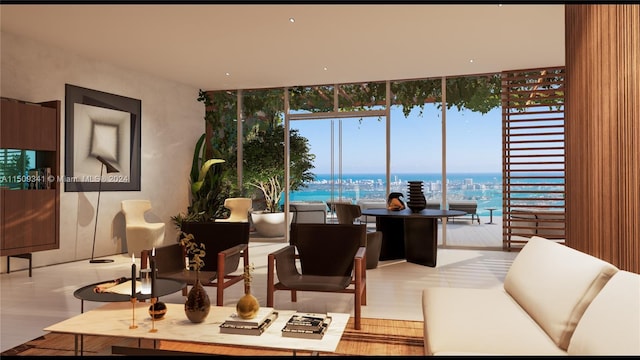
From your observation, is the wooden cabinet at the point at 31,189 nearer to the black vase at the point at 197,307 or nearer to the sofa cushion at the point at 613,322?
the black vase at the point at 197,307

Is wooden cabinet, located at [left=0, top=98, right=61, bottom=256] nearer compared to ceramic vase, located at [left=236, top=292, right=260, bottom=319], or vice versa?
ceramic vase, located at [left=236, top=292, right=260, bottom=319]

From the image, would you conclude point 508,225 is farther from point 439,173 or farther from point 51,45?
point 51,45

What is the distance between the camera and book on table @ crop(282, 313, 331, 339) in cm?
247

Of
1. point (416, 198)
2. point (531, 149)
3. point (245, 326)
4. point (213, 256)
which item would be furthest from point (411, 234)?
point (245, 326)

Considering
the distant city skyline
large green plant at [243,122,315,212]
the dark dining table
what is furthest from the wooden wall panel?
large green plant at [243,122,315,212]

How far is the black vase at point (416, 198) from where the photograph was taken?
654 cm

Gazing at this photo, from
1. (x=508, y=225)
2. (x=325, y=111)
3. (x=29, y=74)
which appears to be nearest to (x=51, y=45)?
(x=29, y=74)

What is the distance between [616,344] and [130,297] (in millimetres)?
2643

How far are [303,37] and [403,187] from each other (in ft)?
12.3

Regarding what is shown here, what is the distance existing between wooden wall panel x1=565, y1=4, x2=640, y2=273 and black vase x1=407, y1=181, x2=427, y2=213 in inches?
105

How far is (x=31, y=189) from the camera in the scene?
5762mm

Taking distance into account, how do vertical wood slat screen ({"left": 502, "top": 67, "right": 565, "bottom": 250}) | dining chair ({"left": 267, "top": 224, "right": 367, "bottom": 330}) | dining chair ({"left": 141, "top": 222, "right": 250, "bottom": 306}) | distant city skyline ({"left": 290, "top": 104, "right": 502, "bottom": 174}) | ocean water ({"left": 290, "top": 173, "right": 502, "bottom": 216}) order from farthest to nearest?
1. ocean water ({"left": 290, "top": 173, "right": 502, "bottom": 216})
2. distant city skyline ({"left": 290, "top": 104, "right": 502, "bottom": 174})
3. vertical wood slat screen ({"left": 502, "top": 67, "right": 565, "bottom": 250})
4. dining chair ({"left": 267, "top": 224, "right": 367, "bottom": 330})
5. dining chair ({"left": 141, "top": 222, "right": 250, "bottom": 306})

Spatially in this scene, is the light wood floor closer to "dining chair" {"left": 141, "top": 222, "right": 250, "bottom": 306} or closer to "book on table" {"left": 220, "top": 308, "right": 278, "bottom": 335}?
"dining chair" {"left": 141, "top": 222, "right": 250, "bottom": 306}

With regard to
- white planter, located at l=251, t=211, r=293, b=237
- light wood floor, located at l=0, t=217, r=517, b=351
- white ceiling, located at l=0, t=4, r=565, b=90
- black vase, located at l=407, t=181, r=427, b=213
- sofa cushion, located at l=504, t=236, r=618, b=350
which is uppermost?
white ceiling, located at l=0, t=4, r=565, b=90
